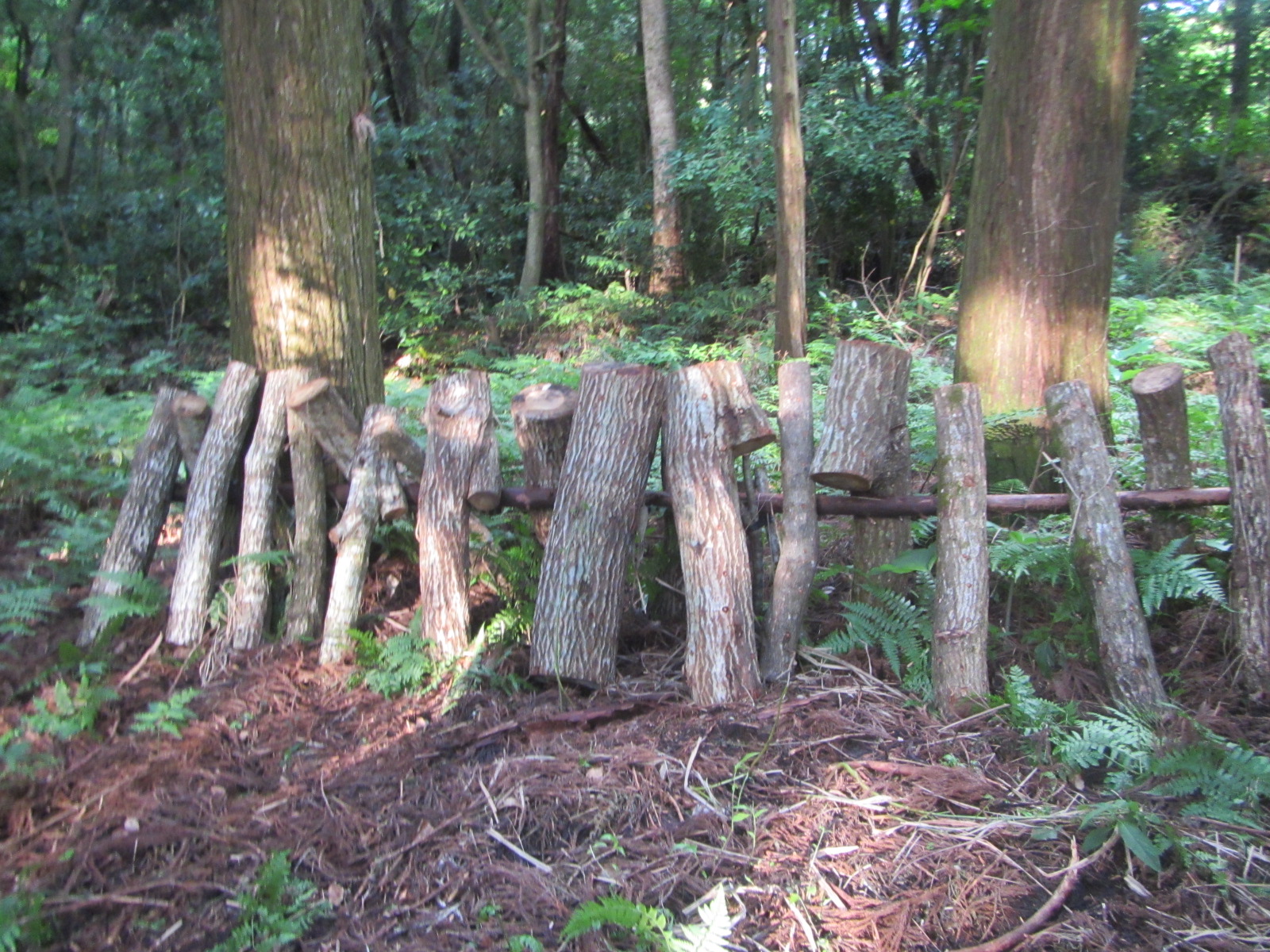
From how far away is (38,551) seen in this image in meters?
4.81

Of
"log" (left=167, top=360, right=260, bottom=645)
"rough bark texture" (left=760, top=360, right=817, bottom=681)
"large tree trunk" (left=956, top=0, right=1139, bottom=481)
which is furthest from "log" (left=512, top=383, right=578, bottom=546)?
"large tree trunk" (left=956, top=0, right=1139, bottom=481)

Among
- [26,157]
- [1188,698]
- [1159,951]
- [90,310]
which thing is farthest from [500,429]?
[26,157]

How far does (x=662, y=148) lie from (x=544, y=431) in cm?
988

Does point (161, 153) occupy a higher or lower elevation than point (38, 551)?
higher

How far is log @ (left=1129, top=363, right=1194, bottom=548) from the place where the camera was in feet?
11.0

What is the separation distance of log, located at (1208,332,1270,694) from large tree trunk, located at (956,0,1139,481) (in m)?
1.06

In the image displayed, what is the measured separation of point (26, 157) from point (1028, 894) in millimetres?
17592

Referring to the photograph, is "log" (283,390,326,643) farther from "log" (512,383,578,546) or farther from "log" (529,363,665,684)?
"log" (529,363,665,684)

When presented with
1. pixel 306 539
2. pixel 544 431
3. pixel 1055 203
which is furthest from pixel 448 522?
pixel 1055 203

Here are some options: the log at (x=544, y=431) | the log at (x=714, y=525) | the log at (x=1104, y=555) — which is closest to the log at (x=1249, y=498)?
the log at (x=1104, y=555)

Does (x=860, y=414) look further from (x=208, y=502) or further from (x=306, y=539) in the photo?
(x=208, y=502)

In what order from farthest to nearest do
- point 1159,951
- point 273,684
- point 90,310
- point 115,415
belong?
point 90,310, point 115,415, point 273,684, point 1159,951

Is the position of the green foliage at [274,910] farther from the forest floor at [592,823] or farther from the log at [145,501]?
the log at [145,501]

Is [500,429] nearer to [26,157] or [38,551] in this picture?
[38,551]
